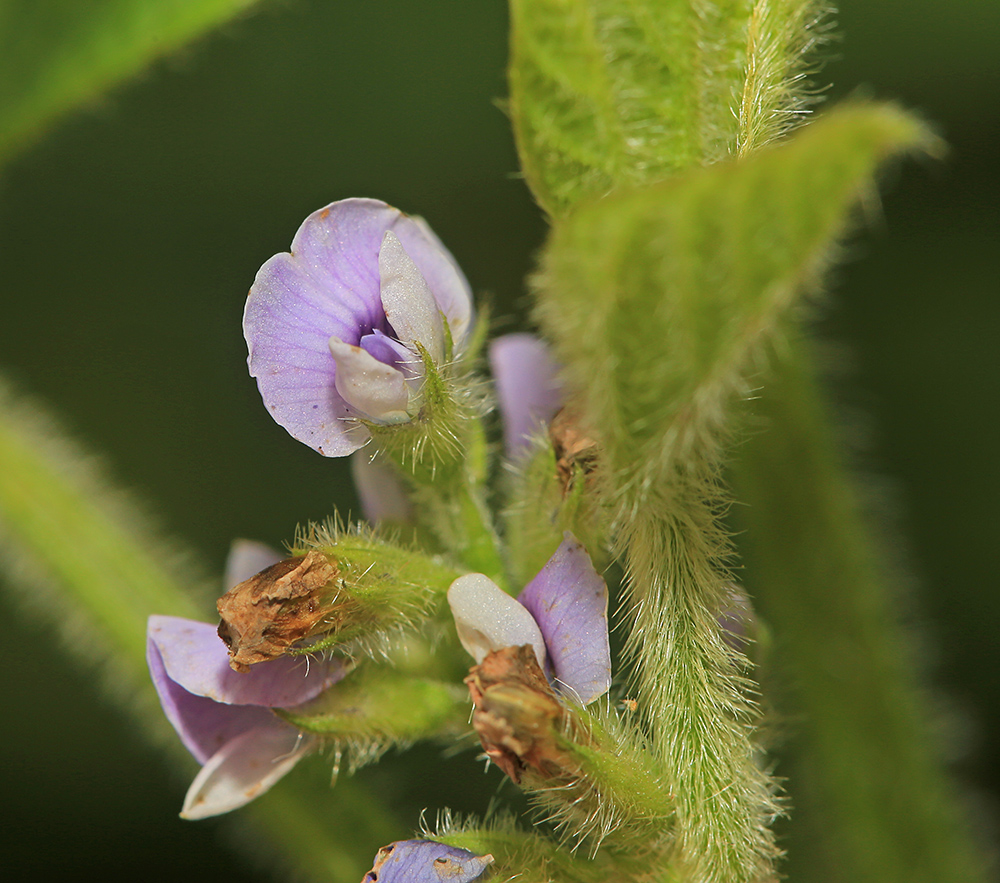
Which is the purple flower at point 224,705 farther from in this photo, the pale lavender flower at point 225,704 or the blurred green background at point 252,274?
the blurred green background at point 252,274

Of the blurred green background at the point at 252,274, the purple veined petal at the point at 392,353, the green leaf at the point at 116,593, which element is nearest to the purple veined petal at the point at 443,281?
the purple veined petal at the point at 392,353

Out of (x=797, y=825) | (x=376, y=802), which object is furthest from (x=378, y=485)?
(x=797, y=825)

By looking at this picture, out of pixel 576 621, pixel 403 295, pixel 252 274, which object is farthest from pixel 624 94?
pixel 252 274

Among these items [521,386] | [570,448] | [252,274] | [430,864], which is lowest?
[252,274]

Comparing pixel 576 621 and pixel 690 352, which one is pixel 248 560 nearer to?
pixel 576 621

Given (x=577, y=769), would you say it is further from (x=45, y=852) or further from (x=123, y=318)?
(x=123, y=318)

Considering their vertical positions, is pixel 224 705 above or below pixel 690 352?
below

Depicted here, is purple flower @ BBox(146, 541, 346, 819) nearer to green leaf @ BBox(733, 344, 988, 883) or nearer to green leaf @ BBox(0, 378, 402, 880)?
green leaf @ BBox(0, 378, 402, 880)
